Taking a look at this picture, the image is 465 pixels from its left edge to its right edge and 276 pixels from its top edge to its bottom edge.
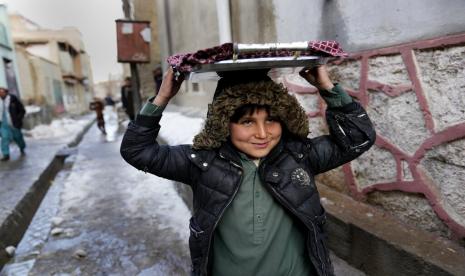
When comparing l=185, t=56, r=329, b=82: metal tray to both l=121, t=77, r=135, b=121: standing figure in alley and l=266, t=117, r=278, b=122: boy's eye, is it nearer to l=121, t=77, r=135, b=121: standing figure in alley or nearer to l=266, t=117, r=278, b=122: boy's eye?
l=266, t=117, r=278, b=122: boy's eye

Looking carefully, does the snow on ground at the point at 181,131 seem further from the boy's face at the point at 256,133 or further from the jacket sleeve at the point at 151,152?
the boy's face at the point at 256,133

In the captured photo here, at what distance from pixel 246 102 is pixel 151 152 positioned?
0.44 meters

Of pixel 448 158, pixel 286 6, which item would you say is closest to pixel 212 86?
pixel 286 6

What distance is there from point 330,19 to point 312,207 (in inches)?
80.9

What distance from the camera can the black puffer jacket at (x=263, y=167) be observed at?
4.71ft

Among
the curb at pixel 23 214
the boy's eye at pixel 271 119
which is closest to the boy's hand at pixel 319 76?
the boy's eye at pixel 271 119

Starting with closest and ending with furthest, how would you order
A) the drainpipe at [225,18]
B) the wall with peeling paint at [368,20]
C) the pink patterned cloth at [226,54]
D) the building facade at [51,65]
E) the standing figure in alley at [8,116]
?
1. the pink patterned cloth at [226,54]
2. the wall with peeling paint at [368,20]
3. the drainpipe at [225,18]
4. the standing figure in alley at [8,116]
5. the building facade at [51,65]

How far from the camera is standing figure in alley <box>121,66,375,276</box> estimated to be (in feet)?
4.68

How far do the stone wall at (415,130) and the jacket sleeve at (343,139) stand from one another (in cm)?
93

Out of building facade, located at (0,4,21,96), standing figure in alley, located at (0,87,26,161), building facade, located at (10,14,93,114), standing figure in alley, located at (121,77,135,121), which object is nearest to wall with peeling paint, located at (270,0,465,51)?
standing figure in alley, located at (0,87,26,161)

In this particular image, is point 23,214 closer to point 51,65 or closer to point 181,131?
point 181,131

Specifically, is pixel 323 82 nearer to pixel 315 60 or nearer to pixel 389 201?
pixel 315 60

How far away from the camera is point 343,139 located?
4.97 feet

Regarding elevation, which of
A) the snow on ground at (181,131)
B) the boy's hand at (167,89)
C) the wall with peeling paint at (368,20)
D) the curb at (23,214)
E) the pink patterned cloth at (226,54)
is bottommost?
the curb at (23,214)
